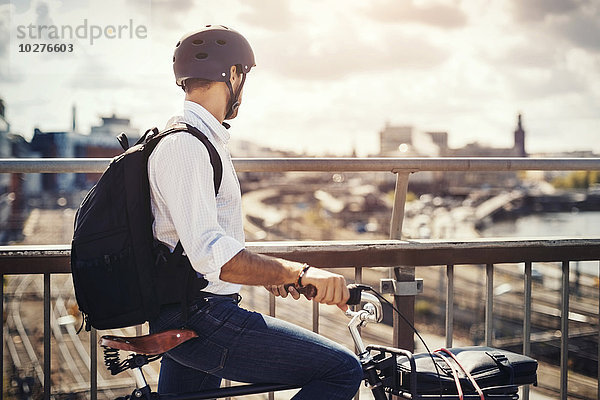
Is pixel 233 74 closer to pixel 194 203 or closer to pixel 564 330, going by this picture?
pixel 194 203

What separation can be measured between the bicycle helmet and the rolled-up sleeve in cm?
34

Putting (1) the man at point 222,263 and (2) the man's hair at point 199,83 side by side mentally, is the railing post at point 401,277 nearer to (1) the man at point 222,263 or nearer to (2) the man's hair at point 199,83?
(1) the man at point 222,263

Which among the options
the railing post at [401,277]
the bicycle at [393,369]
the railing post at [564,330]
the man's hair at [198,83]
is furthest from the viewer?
the railing post at [564,330]

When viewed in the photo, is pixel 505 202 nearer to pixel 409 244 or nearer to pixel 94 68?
pixel 94 68

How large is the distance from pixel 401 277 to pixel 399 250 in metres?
0.14

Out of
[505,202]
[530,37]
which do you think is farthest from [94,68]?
[530,37]

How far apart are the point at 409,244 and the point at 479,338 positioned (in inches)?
2620

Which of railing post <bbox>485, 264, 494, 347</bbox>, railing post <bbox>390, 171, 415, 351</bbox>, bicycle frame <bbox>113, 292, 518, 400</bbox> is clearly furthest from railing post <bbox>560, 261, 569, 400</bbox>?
bicycle frame <bbox>113, 292, 518, 400</bbox>

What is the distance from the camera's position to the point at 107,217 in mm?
2277

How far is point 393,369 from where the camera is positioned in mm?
2506

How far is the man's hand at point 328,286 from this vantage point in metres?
2.22

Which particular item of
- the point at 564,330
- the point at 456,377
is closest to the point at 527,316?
the point at 564,330

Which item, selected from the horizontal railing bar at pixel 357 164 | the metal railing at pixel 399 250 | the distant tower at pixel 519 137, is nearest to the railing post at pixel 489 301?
the metal railing at pixel 399 250

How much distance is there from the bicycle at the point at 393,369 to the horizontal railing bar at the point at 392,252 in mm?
934
